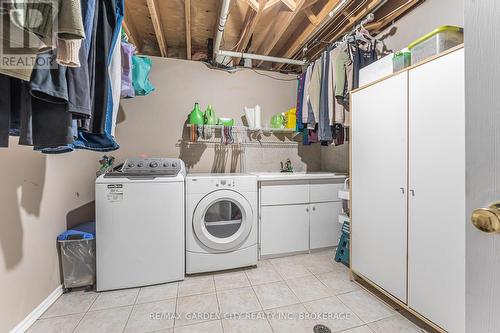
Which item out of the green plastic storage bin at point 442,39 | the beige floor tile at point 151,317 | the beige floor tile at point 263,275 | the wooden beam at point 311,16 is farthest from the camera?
the wooden beam at point 311,16

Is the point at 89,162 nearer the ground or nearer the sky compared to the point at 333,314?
nearer the sky

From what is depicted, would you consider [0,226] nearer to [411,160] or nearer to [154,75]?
[154,75]

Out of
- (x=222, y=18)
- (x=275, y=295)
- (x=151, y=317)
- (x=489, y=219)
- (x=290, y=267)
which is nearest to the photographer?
(x=489, y=219)

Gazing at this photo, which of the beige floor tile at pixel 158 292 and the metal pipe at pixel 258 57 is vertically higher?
the metal pipe at pixel 258 57

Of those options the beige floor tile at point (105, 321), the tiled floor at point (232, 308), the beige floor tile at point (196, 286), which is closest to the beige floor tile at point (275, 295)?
the tiled floor at point (232, 308)

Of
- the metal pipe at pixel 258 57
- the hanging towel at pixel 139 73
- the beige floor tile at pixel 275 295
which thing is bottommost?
the beige floor tile at pixel 275 295

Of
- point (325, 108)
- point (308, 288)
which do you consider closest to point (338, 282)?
point (308, 288)

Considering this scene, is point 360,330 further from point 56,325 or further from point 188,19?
point 188,19

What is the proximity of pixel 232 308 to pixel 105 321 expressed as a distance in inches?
33.7

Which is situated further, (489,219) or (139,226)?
(139,226)

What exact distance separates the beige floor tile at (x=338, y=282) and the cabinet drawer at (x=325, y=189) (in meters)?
0.78

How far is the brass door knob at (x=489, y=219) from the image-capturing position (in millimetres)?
412

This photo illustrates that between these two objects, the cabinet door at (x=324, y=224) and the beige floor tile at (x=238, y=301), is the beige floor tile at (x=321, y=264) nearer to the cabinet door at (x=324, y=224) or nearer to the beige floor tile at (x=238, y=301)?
the cabinet door at (x=324, y=224)

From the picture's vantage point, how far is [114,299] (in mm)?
1719
